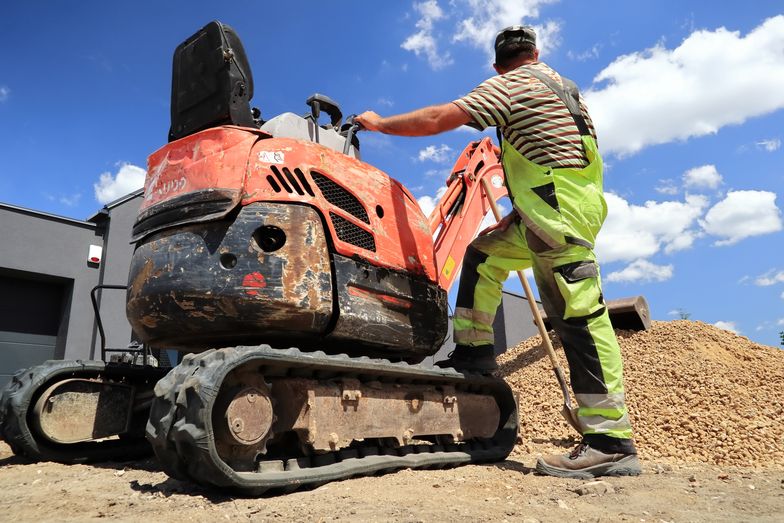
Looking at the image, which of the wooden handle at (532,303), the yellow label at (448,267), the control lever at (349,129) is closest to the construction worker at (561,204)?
the control lever at (349,129)

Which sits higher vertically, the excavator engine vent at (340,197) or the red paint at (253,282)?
the excavator engine vent at (340,197)

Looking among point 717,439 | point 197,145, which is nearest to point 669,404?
point 717,439

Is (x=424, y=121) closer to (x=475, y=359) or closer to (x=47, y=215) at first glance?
(x=475, y=359)

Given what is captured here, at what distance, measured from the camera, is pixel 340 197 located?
11.3ft

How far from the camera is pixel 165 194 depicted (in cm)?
341

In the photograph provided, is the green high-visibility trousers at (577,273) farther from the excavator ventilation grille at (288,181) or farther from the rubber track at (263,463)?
the excavator ventilation grille at (288,181)

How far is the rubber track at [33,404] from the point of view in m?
3.58

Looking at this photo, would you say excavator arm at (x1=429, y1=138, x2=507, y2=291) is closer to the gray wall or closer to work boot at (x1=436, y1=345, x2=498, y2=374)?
work boot at (x1=436, y1=345, x2=498, y2=374)

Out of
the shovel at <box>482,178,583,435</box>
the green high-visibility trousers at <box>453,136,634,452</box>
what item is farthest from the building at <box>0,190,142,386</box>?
the green high-visibility trousers at <box>453,136,634,452</box>

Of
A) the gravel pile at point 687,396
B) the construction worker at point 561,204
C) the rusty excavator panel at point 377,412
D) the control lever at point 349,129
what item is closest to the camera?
the rusty excavator panel at point 377,412

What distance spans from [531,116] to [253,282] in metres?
1.96

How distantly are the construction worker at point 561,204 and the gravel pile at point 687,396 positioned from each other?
3.84ft

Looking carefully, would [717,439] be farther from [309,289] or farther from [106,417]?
[106,417]

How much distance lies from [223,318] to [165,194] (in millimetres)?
928
